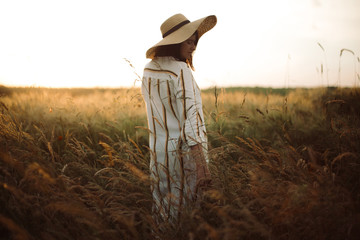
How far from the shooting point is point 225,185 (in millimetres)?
1470

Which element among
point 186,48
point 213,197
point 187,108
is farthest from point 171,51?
point 213,197

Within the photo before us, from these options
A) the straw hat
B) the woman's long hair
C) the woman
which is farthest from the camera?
the woman's long hair

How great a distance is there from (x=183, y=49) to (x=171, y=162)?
32.9 inches

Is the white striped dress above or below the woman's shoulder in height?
below

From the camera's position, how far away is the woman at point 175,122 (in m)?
1.40

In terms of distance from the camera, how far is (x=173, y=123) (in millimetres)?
1553

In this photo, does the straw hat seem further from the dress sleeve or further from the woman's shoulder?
the dress sleeve

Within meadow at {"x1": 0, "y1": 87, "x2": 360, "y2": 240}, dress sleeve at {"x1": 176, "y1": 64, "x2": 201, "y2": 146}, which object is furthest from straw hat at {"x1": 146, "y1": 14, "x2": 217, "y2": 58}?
meadow at {"x1": 0, "y1": 87, "x2": 360, "y2": 240}

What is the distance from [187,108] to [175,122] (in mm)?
174

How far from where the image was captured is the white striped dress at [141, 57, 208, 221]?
4.64 feet

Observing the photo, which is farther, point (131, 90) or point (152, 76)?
point (131, 90)

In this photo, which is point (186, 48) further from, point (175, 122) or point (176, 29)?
point (175, 122)

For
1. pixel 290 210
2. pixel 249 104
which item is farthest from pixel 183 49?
pixel 249 104

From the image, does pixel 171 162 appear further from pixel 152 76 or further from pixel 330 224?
pixel 330 224
